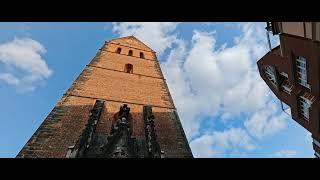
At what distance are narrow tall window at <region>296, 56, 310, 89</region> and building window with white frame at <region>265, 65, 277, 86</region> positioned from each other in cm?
362

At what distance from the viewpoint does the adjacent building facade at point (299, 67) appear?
28.3 feet

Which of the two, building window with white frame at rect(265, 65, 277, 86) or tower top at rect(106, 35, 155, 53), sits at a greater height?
tower top at rect(106, 35, 155, 53)

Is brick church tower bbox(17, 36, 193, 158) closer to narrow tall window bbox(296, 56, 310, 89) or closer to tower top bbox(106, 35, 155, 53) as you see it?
narrow tall window bbox(296, 56, 310, 89)

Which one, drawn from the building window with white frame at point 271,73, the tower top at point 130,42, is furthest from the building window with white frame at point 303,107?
the tower top at point 130,42

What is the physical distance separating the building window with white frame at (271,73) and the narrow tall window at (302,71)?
362 cm

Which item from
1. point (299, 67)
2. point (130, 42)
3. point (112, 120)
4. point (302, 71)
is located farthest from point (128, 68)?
point (302, 71)

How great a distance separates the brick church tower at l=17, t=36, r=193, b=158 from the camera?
984cm

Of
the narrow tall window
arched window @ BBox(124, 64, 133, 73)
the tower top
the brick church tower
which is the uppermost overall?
the tower top

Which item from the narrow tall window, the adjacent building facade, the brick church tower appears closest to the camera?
the adjacent building facade

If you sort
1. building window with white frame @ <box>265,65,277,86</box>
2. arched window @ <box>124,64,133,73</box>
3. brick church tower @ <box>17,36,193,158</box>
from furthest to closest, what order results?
arched window @ <box>124,64,133,73</box>, building window with white frame @ <box>265,65,277,86</box>, brick church tower @ <box>17,36,193,158</box>

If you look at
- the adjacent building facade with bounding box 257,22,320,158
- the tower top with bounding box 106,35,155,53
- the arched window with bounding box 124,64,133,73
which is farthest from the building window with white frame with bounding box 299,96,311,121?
the tower top with bounding box 106,35,155,53

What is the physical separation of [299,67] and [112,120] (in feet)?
23.5

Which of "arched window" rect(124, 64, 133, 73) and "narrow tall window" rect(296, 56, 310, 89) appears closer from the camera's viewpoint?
"narrow tall window" rect(296, 56, 310, 89)

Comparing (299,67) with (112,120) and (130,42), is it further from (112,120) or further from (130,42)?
(130,42)
